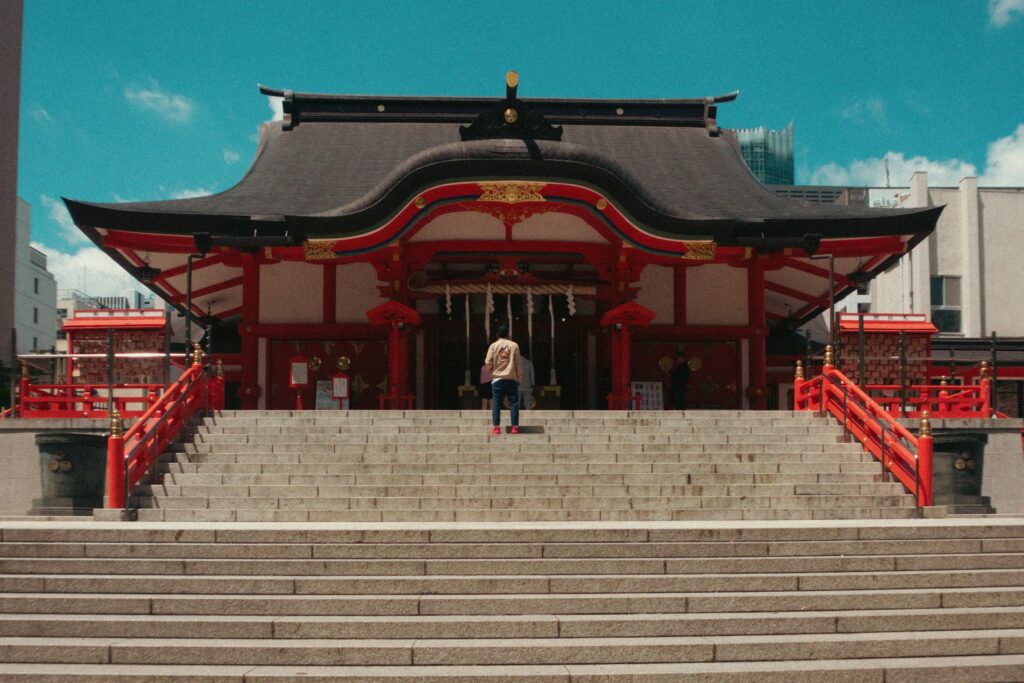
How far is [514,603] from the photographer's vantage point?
271 inches

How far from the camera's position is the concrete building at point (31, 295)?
45469 millimetres

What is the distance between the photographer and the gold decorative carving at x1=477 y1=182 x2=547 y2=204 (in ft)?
47.3

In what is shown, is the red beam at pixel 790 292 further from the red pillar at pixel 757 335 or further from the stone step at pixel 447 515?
the stone step at pixel 447 515

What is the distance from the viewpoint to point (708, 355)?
1719cm

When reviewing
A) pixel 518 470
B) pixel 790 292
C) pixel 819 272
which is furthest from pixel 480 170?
pixel 790 292

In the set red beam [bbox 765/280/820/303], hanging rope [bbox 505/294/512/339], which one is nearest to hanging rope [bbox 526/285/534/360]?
hanging rope [bbox 505/294/512/339]

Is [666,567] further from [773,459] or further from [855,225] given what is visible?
[855,225]

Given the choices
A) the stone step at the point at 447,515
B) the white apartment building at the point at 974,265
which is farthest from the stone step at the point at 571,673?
the white apartment building at the point at 974,265

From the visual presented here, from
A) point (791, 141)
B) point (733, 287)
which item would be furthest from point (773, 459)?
point (791, 141)

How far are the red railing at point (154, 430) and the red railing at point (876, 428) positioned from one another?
26.8ft

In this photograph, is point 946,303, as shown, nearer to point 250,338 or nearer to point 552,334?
point 552,334

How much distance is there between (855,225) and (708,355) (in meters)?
3.60

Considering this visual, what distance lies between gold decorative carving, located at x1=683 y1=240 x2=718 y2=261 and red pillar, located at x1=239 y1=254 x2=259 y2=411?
7436 mm

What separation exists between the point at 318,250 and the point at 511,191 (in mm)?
3292
